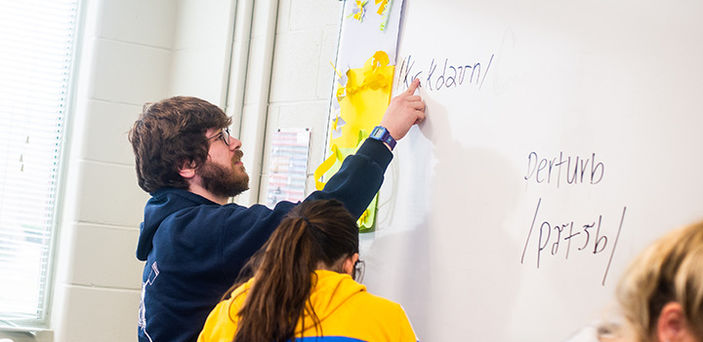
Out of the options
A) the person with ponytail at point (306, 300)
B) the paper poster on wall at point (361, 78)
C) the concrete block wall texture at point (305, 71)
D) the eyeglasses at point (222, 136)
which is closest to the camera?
the person with ponytail at point (306, 300)

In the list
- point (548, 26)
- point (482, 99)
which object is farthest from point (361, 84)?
point (548, 26)

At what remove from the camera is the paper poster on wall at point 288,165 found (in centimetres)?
213

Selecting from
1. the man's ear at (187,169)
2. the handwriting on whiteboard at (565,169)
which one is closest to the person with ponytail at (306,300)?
the handwriting on whiteboard at (565,169)

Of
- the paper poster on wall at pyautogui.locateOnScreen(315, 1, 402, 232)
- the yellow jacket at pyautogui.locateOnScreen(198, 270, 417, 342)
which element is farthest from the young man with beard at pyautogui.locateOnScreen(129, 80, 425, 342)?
the yellow jacket at pyautogui.locateOnScreen(198, 270, 417, 342)

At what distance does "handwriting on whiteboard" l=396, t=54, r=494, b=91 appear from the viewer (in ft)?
4.80

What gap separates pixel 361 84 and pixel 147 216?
583 millimetres

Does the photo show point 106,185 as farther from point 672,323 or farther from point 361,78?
point 672,323

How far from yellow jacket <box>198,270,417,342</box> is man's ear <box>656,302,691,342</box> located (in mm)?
591

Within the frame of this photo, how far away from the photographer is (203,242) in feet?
5.23

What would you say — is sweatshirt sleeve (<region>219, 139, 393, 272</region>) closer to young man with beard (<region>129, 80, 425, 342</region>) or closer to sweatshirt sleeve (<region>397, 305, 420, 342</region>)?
young man with beard (<region>129, 80, 425, 342</region>)

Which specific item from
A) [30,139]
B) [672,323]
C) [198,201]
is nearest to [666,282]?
[672,323]

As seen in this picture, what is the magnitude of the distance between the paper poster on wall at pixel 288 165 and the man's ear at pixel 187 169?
408 millimetres

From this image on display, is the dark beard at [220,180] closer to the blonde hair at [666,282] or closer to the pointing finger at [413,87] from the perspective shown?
the pointing finger at [413,87]

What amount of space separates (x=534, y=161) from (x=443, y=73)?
32 centimetres
